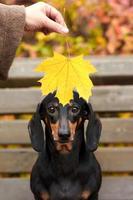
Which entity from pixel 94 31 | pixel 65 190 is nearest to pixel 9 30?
pixel 65 190

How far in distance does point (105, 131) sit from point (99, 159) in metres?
0.16

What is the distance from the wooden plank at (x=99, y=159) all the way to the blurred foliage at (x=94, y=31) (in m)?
1.02

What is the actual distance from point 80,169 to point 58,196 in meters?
0.16

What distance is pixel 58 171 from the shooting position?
8.86ft

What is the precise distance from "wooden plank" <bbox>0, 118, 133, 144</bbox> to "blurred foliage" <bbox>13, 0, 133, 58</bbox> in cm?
94

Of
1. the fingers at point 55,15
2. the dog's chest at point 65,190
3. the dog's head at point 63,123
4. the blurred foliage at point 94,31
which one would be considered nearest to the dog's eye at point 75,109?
the dog's head at point 63,123

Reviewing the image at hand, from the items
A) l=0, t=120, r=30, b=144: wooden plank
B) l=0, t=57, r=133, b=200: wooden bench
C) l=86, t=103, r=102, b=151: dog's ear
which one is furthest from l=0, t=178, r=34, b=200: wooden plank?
l=86, t=103, r=102, b=151: dog's ear

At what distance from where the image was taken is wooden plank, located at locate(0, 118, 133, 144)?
3.20 meters

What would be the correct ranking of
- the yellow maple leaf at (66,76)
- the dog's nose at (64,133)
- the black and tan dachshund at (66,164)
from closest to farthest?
the yellow maple leaf at (66,76), the dog's nose at (64,133), the black and tan dachshund at (66,164)

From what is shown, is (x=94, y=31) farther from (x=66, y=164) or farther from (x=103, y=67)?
(x=66, y=164)

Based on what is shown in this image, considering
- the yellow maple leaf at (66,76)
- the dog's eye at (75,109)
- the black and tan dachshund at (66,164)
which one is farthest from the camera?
the black and tan dachshund at (66,164)

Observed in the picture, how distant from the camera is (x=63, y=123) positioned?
2.46 meters

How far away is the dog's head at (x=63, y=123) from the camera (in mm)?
2469

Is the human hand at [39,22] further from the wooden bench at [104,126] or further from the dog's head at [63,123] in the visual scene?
the wooden bench at [104,126]
